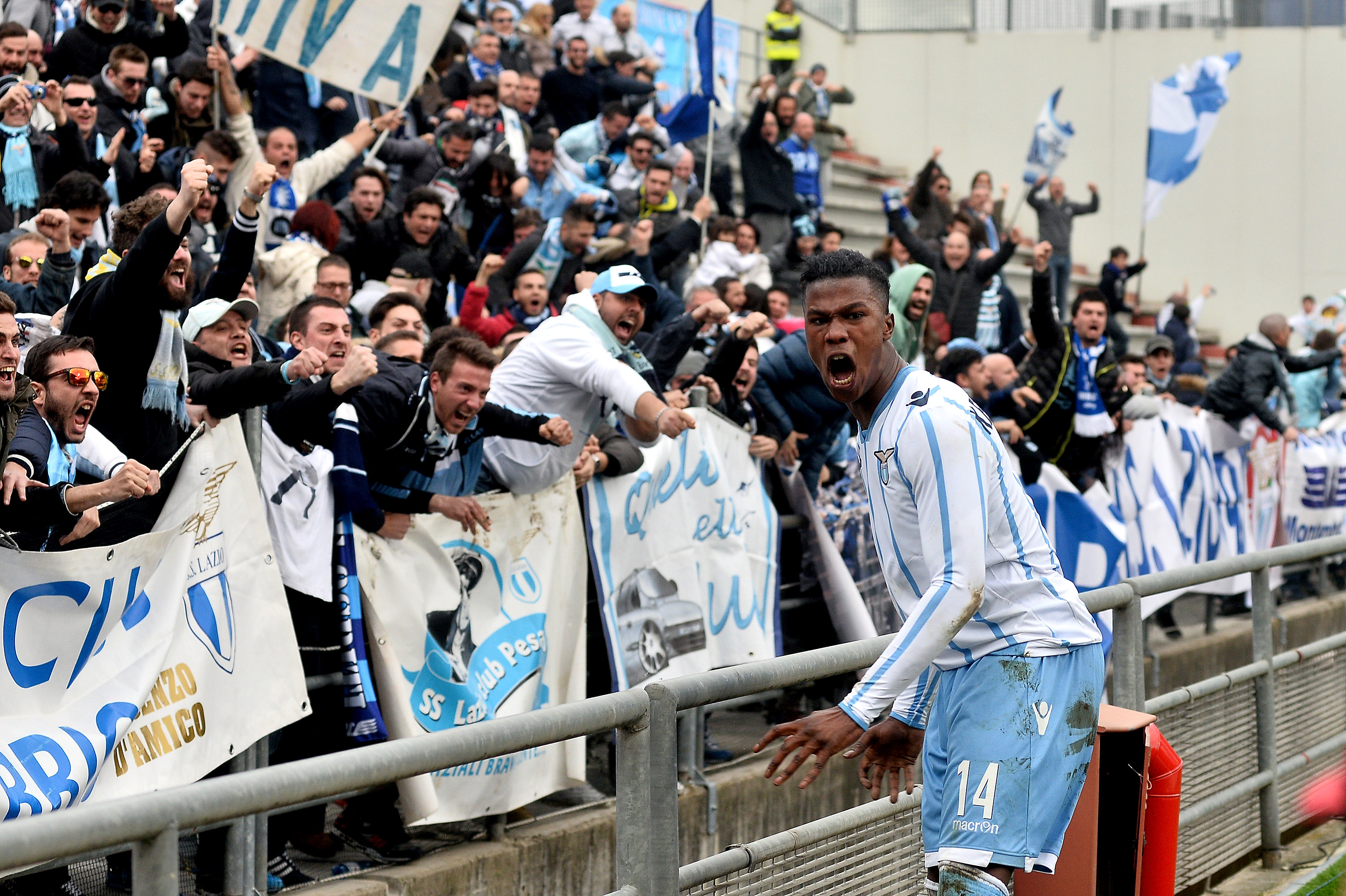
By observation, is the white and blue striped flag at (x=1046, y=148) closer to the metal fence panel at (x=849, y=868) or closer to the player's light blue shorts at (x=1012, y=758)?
the metal fence panel at (x=849, y=868)

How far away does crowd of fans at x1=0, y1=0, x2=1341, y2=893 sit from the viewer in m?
5.09

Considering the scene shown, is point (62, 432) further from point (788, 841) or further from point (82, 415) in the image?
point (788, 841)

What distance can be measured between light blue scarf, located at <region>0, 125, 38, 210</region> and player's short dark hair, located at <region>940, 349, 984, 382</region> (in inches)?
203

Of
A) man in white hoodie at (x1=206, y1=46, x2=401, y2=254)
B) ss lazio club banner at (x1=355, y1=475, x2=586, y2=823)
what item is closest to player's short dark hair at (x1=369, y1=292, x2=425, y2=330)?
ss lazio club banner at (x1=355, y1=475, x2=586, y2=823)

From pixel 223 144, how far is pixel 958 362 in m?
4.38

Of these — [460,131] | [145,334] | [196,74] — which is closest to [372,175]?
[196,74]

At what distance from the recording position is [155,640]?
15.2 feet

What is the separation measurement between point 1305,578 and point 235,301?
35.7ft

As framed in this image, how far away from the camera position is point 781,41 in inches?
802

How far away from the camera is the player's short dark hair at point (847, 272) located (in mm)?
3457

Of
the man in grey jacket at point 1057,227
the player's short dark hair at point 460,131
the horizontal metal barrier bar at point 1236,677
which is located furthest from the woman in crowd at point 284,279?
the man in grey jacket at point 1057,227

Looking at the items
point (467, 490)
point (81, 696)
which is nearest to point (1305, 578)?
point (467, 490)

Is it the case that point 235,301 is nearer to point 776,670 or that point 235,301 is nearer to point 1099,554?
point 776,670

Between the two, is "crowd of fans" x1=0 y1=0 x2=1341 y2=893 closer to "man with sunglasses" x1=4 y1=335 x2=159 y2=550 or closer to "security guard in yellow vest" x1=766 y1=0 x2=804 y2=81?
"man with sunglasses" x1=4 y1=335 x2=159 y2=550
